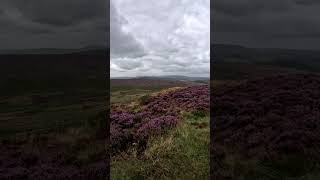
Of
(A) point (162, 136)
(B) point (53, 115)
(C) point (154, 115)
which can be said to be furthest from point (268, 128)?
(B) point (53, 115)

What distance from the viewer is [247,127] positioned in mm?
16969

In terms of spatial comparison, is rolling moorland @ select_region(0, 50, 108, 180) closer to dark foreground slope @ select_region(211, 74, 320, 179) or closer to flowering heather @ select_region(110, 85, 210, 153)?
flowering heather @ select_region(110, 85, 210, 153)

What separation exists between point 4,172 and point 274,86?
12014mm

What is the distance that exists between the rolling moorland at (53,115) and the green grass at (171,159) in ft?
2.61

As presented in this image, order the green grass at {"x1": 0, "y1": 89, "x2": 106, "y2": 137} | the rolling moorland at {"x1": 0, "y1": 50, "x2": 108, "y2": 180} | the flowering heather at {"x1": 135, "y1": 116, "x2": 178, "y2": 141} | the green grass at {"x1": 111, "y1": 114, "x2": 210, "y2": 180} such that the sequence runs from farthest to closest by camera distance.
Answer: the flowering heather at {"x1": 135, "y1": 116, "x2": 178, "y2": 141}
the green grass at {"x1": 0, "y1": 89, "x2": 106, "y2": 137}
the rolling moorland at {"x1": 0, "y1": 50, "x2": 108, "y2": 180}
the green grass at {"x1": 111, "y1": 114, "x2": 210, "y2": 180}

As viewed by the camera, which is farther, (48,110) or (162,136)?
(48,110)

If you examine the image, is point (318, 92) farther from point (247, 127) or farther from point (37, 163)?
point (37, 163)

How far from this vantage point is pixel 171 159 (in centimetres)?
1527

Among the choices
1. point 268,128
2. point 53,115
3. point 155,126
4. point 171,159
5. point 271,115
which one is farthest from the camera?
point 53,115

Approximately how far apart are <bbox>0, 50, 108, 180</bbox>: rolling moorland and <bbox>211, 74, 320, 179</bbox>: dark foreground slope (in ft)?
14.6

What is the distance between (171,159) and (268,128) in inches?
154

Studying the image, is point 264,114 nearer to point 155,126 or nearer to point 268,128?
point 268,128

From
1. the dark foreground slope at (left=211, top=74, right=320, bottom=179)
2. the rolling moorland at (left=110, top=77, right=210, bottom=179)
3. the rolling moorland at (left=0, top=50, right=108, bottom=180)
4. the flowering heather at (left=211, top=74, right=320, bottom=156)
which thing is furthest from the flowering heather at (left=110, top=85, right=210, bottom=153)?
the flowering heather at (left=211, top=74, right=320, bottom=156)

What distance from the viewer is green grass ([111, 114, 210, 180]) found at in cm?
1479
